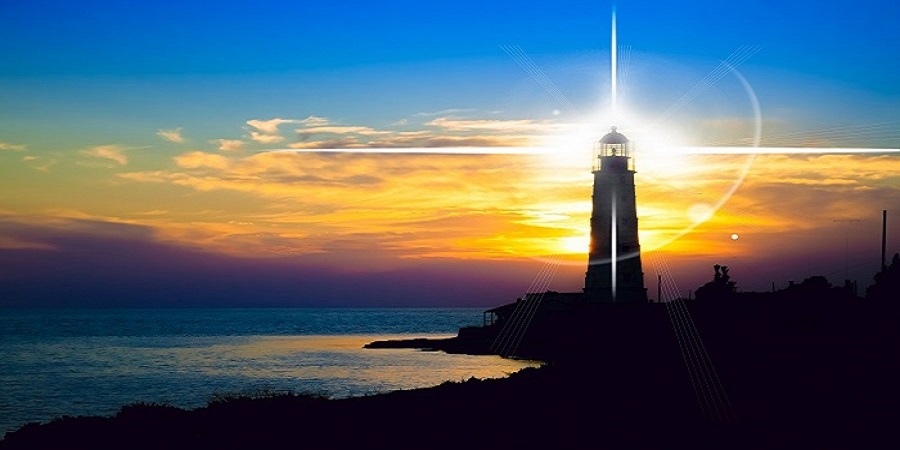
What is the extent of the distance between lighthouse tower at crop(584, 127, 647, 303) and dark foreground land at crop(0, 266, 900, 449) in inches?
708

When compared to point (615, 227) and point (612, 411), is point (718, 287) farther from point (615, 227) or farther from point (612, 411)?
point (612, 411)

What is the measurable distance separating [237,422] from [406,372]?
3527cm

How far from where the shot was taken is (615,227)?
2489 inches

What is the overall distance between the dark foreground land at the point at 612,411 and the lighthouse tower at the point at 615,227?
708 inches

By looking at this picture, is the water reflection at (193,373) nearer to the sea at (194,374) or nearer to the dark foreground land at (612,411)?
the sea at (194,374)

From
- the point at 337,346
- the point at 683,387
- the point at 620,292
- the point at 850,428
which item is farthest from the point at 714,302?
the point at 337,346

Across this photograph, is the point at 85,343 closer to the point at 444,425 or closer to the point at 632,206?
the point at 632,206

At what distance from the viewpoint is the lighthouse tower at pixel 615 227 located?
63094 mm

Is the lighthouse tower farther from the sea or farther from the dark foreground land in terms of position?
the dark foreground land

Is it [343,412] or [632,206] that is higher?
[632,206]

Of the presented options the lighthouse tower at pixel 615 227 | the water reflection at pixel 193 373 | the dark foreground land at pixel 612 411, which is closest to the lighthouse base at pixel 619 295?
the lighthouse tower at pixel 615 227

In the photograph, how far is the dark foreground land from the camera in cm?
2339

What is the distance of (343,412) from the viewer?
28000 millimetres

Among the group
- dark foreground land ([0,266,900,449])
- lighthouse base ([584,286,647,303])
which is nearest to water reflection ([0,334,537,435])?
lighthouse base ([584,286,647,303])
